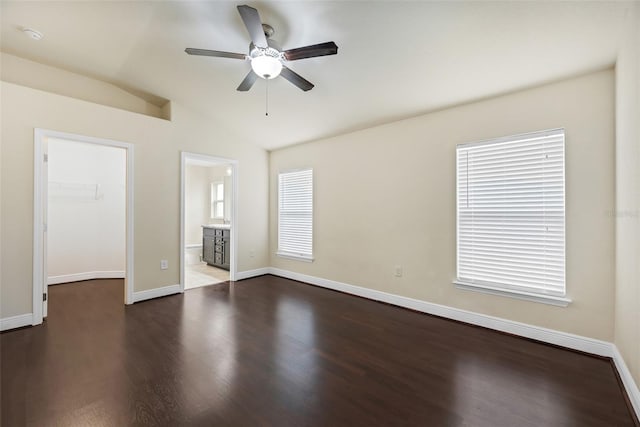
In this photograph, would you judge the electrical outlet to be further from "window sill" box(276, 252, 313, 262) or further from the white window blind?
"window sill" box(276, 252, 313, 262)

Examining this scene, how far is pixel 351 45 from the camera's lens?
95.7 inches

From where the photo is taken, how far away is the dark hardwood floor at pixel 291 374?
1.66m

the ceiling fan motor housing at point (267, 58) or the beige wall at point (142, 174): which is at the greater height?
the ceiling fan motor housing at point (267, 58)

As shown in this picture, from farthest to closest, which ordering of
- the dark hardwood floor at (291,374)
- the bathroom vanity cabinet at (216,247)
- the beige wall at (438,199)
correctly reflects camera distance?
the bathroom vanity cabinet at (216,247) < the beige wall at (438,199) < the dark hardwood floor at (291,374)

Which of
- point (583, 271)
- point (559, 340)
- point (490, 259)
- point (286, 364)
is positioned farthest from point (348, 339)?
point (583, 271)

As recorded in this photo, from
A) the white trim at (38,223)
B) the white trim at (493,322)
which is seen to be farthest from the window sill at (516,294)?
the white trim at (38,223)

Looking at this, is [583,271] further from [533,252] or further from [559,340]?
[559,340]

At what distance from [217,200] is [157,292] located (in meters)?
3.58

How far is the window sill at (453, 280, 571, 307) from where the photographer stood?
2473mm

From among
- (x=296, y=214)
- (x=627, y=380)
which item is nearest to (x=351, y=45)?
(x=296, y=214)

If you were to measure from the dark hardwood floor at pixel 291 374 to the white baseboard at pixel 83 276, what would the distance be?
192 cm

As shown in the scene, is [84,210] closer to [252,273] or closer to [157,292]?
[157,292]

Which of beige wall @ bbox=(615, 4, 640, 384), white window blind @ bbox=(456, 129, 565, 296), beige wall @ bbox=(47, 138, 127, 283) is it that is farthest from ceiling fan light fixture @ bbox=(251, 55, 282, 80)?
beige wall @ bbox=(47, 138, 127, 283)

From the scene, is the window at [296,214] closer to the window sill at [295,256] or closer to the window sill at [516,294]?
the window sill at [295,256]
